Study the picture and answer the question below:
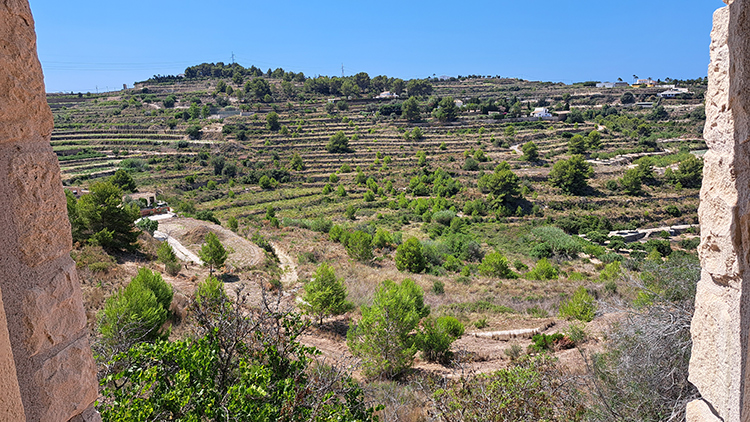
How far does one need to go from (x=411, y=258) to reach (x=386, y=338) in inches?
457

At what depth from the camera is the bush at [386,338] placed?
780 cm

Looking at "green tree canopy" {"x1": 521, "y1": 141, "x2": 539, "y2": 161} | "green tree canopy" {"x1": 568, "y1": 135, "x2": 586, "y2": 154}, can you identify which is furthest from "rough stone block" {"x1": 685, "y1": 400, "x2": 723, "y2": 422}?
"green tree canopy" {"x1": 568, "y1": 135, "x2": 586, "y2": 154}

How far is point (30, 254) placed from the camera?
55.6 inches

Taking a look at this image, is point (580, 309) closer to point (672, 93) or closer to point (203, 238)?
point (203, 238)

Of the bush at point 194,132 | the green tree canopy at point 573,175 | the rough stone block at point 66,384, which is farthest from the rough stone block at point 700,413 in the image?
the bush at point 194,132

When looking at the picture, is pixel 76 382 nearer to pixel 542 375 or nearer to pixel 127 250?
pixel 542 375

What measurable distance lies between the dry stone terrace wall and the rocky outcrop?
2.82 m

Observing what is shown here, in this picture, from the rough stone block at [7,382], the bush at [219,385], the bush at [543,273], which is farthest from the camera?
the bush at [543,273]

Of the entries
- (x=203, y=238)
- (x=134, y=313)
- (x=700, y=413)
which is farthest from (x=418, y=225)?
(x=700, y=413)

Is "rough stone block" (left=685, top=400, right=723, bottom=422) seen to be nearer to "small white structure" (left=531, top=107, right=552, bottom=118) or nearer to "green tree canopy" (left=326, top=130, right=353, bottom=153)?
"green tree canopy" (left=326, top=130, right=353, bottom=153)

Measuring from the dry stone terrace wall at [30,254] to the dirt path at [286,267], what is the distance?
13639 mm

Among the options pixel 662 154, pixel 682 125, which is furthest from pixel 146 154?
pixel 682 125

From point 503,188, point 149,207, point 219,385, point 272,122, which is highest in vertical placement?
point 272,122

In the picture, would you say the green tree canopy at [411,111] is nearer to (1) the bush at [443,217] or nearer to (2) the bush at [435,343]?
(1) the bush at [443,217]
